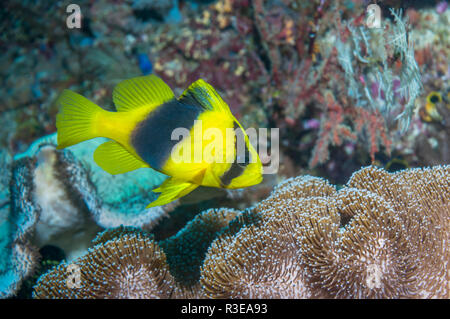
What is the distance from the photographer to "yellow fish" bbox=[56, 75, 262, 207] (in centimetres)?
137

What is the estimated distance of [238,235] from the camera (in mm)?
2004

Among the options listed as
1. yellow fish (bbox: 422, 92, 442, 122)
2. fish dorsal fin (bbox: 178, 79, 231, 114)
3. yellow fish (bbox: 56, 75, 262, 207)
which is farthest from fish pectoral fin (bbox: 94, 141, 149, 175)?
yellow fish (bbox: 422, 92, 442, 122)

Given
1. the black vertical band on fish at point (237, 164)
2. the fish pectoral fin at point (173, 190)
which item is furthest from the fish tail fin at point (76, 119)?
the black vertical band on fish at point (237, 164)

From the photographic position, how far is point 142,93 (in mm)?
1563

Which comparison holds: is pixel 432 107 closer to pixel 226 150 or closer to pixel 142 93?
pixel 226 150

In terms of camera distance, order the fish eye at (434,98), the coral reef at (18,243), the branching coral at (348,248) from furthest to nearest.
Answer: the fish eye at (434,98)
the coral reef at (18,243)
the branching coral at (348,248)

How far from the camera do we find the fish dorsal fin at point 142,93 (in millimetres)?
1547


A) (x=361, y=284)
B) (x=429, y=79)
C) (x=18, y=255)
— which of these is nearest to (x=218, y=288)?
(x=361, y=284)

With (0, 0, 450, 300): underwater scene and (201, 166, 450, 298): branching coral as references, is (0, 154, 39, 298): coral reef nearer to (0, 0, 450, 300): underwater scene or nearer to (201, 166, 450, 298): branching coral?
(0, 0, 450, 300): underwater scene

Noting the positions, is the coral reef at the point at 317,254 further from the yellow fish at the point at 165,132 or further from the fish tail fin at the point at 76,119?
the fish tail fin at the point at 76,119

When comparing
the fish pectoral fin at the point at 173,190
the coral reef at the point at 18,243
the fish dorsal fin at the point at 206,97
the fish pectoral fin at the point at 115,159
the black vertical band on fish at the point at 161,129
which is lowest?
the coral reef at the point at 18,243

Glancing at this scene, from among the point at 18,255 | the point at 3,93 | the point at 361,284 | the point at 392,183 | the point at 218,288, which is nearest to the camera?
the point at 361,284

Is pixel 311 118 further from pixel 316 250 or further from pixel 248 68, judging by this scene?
pixel 316 250

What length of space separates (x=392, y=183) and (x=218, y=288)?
4.78ft
